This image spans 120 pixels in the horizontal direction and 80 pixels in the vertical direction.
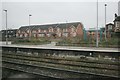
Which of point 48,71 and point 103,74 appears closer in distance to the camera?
point 103,74

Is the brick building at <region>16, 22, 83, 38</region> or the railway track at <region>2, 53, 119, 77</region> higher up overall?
the brick building at <region>16, 22, 83, 38</region>

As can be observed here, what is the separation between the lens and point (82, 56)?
45.6 feet

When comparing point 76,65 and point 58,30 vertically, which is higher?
point 58,30

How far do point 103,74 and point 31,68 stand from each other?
585cm

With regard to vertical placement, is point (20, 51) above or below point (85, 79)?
above

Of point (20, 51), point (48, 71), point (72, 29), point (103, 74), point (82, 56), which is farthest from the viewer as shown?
point (72, 29)

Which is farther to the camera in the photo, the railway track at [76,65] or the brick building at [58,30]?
the brick building at [58,30]

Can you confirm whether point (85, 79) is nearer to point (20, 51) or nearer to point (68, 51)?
point (68, 51)

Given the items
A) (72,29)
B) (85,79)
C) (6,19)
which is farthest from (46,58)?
(72,29)

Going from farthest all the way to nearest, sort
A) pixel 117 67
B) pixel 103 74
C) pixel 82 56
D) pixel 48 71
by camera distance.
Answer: pixel 82 56
pixel 48 71
pixel 117 67
pixel 103 74

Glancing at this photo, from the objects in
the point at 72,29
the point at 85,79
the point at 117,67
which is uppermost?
the point at 72,29

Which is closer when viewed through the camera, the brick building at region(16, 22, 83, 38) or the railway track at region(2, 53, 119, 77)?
the railway track at region(2, 53, 119, 77)

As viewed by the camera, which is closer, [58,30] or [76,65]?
[76,65]

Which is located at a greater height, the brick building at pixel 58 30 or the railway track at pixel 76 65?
the brick building at pixel 58 30
